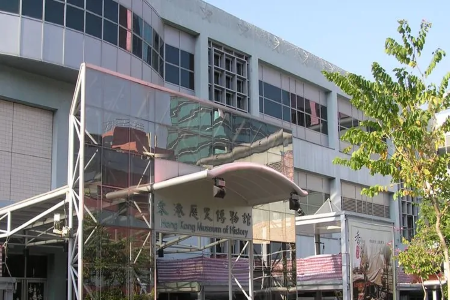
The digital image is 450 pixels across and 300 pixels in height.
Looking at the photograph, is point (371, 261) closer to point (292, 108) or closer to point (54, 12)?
point (54, 12)

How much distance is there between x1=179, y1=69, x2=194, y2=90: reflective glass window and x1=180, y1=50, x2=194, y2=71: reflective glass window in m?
0.29

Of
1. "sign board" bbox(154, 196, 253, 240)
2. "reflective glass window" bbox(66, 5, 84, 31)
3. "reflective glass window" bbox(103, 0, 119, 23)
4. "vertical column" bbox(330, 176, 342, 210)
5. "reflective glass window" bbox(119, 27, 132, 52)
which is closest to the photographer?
"sign board" bbox(154, 196, 253, 240)

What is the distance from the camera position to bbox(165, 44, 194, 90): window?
30000 mm

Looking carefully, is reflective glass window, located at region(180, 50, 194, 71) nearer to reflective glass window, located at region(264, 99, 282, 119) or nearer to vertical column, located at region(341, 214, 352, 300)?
reflective glass window, located at region(264, 99, 282, 119)

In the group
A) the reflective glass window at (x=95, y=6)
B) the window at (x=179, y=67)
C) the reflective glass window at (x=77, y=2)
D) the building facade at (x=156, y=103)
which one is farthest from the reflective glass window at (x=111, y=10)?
the window at (x=179, y=67)

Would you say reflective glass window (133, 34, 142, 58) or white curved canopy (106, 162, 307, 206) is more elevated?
reflective glass window (133, 34, 142, 58)

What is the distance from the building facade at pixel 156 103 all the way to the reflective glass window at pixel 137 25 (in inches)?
1.6

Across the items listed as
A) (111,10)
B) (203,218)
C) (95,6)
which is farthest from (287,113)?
(203,218)

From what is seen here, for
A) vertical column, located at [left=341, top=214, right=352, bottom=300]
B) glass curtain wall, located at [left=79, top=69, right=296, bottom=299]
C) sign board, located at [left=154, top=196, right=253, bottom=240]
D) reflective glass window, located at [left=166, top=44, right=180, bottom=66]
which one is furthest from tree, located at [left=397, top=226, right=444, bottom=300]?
reflective glass window, located at [left=166, top=44, right=180, bottom=66]

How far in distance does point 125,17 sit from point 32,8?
3.81 m

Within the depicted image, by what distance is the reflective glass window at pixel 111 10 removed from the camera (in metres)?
24.0

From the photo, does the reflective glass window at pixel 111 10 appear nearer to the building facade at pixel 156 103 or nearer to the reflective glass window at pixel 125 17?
the building facade at pixel 156 103

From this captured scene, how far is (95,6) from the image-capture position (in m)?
23.7

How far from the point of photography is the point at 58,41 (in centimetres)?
2275
